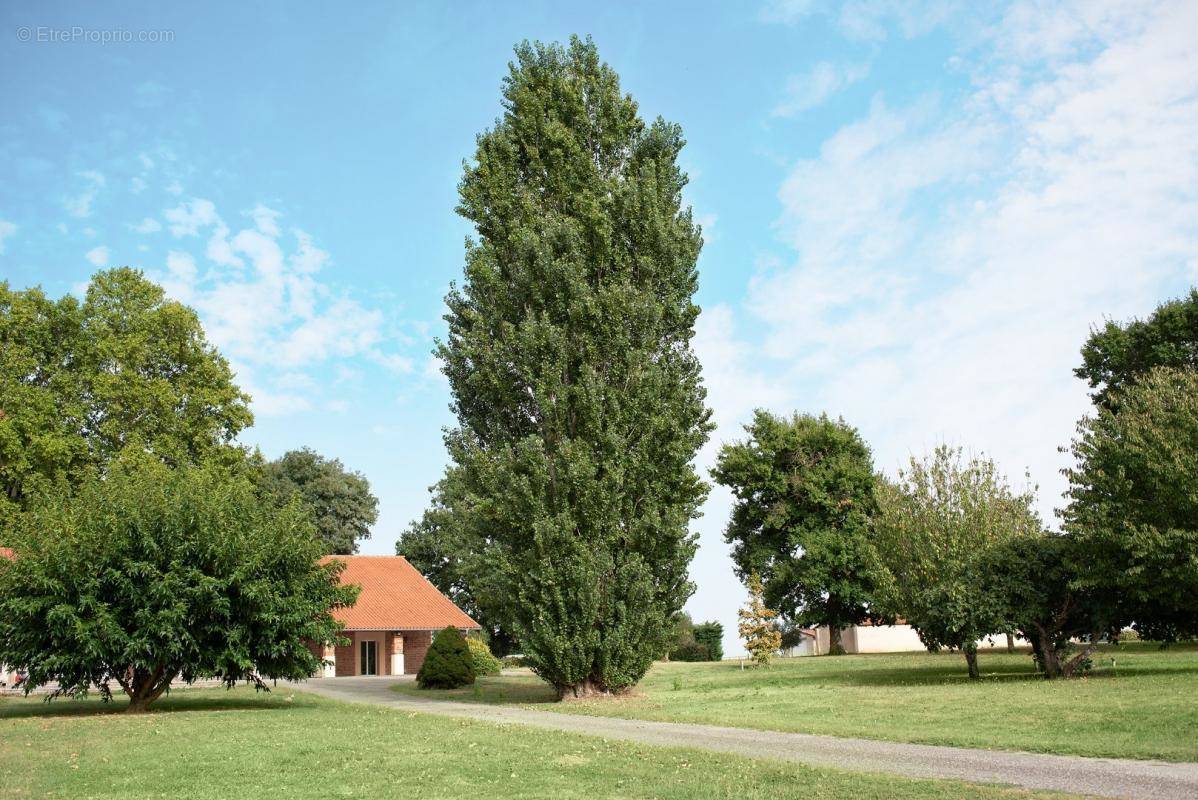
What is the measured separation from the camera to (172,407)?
1373 inches

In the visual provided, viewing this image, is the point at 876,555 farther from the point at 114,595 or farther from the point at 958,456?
the point at 114,595

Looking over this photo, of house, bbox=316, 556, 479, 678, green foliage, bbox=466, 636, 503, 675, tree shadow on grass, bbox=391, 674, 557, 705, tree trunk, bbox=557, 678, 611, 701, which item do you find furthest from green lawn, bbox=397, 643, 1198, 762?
house, bbox=316, 556, 479, 678

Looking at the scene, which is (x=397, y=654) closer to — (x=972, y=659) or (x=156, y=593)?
(x=156, y=593)

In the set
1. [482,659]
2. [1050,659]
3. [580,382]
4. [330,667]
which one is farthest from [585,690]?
[330,667]

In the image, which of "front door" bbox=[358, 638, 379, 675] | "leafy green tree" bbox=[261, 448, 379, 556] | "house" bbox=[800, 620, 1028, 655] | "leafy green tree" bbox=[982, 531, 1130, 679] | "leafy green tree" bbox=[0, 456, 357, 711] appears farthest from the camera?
"leafy green tree" bbox=[261, 448, 379, 556]

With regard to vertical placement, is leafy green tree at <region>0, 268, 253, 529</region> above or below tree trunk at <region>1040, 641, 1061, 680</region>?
above

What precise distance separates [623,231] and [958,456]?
1210 centimetres

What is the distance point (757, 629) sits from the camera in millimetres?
39531

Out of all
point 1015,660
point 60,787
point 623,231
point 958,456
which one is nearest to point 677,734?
point 60,787

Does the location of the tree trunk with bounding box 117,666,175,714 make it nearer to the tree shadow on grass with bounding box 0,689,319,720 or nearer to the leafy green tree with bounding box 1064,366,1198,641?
the tree shadow on grass with bounding box 0,689,319,720

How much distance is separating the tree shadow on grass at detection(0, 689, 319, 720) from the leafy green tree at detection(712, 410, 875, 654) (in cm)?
2522

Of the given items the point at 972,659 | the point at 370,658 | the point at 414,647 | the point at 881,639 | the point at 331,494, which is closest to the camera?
the point at 972,659

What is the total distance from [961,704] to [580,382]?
983cm

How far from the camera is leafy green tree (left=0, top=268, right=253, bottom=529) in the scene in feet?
107
